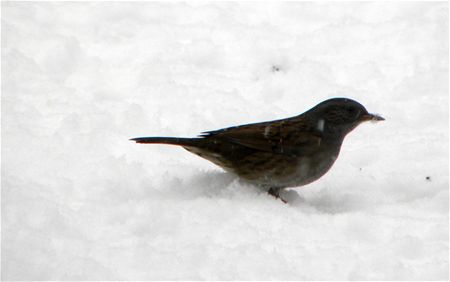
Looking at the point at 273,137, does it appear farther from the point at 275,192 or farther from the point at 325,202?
the point at 325,202

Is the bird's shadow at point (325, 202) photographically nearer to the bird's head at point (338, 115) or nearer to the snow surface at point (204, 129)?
the snow surface at point (204, 129)

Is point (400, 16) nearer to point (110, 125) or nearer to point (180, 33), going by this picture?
point (180, 33)

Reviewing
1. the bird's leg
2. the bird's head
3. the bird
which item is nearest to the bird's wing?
the bird

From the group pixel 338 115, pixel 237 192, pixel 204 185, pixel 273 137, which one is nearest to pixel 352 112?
pixel 338 115

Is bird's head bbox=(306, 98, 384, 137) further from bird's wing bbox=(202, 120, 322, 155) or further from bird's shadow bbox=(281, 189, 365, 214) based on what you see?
bird's shadow bbox=(281, 189, 365, 214)

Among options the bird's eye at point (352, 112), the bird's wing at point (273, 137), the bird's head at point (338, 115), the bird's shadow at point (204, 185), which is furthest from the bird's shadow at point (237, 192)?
the bird's eye at point (352, 112)

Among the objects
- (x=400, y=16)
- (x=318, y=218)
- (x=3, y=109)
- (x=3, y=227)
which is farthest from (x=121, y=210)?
(x=400, y=16)
